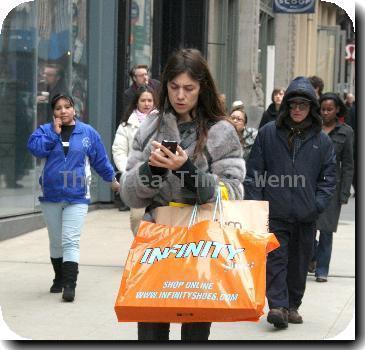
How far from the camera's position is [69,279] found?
27.3 feet

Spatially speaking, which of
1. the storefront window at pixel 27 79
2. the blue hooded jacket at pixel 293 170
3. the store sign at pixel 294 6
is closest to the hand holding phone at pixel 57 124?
the blue hooded jacket at pixel 293 170

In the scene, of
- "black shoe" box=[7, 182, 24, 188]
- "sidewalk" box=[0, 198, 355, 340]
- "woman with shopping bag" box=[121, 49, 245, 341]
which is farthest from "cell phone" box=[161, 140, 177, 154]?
"black shoe" box=[7, 182, 24, 188]

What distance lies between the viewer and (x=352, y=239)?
12.7m

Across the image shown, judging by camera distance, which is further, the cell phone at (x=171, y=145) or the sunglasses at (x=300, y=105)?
the sunglasses at (x=300, y=105)

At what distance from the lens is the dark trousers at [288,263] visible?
295 inches

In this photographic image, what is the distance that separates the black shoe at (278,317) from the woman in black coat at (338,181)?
2058mm

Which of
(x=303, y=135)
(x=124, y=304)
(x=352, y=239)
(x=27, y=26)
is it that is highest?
(x=27, y=26)

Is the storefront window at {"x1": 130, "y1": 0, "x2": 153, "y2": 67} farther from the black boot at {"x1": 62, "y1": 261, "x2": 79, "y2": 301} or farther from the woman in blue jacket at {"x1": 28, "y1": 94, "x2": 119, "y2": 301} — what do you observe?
the black boot at {"x1": 62, "y1": 261, "x2": 79, "y2": 301}

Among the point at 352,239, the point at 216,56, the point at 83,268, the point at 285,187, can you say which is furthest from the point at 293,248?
the point at 216,56

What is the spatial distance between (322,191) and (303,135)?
44cm

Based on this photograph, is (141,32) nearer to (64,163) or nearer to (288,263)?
(64,163)

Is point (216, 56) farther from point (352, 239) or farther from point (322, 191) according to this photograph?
point (322, 191)

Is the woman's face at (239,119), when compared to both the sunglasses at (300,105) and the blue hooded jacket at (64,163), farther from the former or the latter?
the sunglasses at (300,105)

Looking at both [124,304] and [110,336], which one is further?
[110,336]
